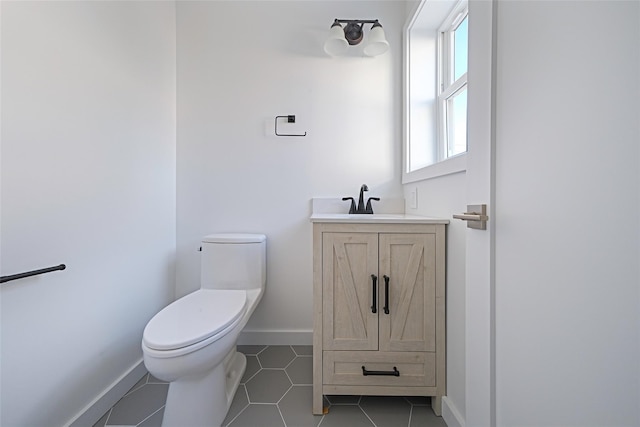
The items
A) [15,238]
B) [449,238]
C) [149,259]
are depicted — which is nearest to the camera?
[15,238]

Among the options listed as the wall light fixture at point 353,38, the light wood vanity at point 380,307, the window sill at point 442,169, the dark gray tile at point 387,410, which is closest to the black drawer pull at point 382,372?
the light wood vanity at point 380,307

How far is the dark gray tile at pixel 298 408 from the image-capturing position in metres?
1.10

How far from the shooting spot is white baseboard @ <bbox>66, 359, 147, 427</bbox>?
1041 millimetres

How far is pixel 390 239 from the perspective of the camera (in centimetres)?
110

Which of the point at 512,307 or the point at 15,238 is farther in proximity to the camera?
the point at 15,238

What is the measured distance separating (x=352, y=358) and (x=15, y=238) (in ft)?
4.40

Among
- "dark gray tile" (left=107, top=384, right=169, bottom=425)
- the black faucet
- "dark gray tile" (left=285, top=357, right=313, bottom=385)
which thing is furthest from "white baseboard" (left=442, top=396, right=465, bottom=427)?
"dark gray tile" (left=107, top=384, right=169, bottom=425)

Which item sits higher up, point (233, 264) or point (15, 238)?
point (15, 238)

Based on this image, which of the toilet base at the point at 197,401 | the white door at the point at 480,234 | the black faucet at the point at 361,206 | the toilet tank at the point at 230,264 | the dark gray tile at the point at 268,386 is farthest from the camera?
the black faucet at the point at 361,206

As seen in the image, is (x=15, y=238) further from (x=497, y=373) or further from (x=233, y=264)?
(x=497, y=373)

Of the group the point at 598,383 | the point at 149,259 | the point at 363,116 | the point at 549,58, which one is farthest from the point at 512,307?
the point at 149,259

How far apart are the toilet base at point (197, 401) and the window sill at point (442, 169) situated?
1.35 metres

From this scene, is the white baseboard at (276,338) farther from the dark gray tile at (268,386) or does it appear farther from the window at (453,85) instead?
the window at (453,85)

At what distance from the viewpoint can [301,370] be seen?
1.45 m
